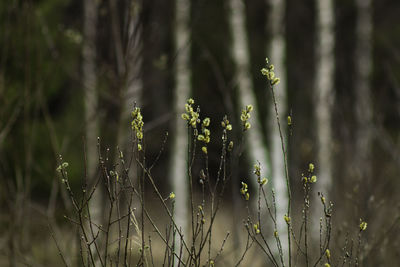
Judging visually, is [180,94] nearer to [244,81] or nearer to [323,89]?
[244,81]

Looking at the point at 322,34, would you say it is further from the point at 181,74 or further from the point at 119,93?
the point at 119,93

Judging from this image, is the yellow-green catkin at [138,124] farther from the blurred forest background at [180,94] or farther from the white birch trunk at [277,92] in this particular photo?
the white birch trunk at [277,92]

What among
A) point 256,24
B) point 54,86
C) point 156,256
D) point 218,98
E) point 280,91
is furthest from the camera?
point 256,24

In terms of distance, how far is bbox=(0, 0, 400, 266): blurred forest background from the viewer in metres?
3.48

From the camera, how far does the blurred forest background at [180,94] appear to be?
137 inches

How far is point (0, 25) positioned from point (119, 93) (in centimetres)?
583

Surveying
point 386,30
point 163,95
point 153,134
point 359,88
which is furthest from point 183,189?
point 386,30

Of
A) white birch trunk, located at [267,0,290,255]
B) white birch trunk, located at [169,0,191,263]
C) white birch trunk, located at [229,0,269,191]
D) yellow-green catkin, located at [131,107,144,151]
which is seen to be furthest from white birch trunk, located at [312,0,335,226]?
yellow-green catkin, located at [131,107,144,151]

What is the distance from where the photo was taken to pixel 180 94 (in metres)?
7.23

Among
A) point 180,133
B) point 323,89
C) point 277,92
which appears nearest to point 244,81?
point 277,92

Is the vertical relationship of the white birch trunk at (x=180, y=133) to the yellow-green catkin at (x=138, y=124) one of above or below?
above

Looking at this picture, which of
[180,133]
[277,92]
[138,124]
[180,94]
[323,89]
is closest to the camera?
[138,124]

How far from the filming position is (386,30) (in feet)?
45.6

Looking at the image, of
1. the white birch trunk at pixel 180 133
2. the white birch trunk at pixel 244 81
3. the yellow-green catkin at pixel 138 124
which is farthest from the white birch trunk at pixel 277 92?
the yellow-green catkin at pixel 138 124
